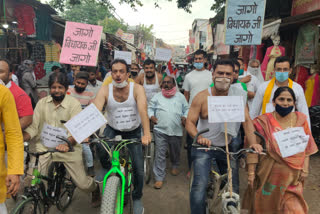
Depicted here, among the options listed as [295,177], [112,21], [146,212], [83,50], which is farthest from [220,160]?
[112,21]

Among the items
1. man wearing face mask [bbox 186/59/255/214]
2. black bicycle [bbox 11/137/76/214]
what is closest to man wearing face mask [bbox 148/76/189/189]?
black bicycle [bbox 11/137/76/214]

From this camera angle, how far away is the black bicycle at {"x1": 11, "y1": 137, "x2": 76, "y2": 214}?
8.17 ft

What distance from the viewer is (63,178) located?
334 centimetres

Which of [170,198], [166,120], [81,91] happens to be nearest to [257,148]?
[170,198]

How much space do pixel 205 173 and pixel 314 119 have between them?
4662 millimetres

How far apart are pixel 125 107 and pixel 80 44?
3046 millimetres

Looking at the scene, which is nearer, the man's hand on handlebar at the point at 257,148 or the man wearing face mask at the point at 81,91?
the man's hand on handlebar at the point at 257,148

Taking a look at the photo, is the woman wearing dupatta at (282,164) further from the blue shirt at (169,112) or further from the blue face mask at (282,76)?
the blue shirt at (169,112)

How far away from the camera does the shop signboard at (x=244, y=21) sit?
551 centimetres

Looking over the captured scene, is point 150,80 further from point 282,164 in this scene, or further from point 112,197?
point 112,197

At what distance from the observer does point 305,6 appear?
816 cm

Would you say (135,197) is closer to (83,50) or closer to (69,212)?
(69,212)

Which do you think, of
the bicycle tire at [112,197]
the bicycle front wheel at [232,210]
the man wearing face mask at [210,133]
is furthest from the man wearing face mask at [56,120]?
the bicycle front wheel at [232,210]

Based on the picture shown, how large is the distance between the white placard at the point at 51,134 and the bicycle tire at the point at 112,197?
1.00m
